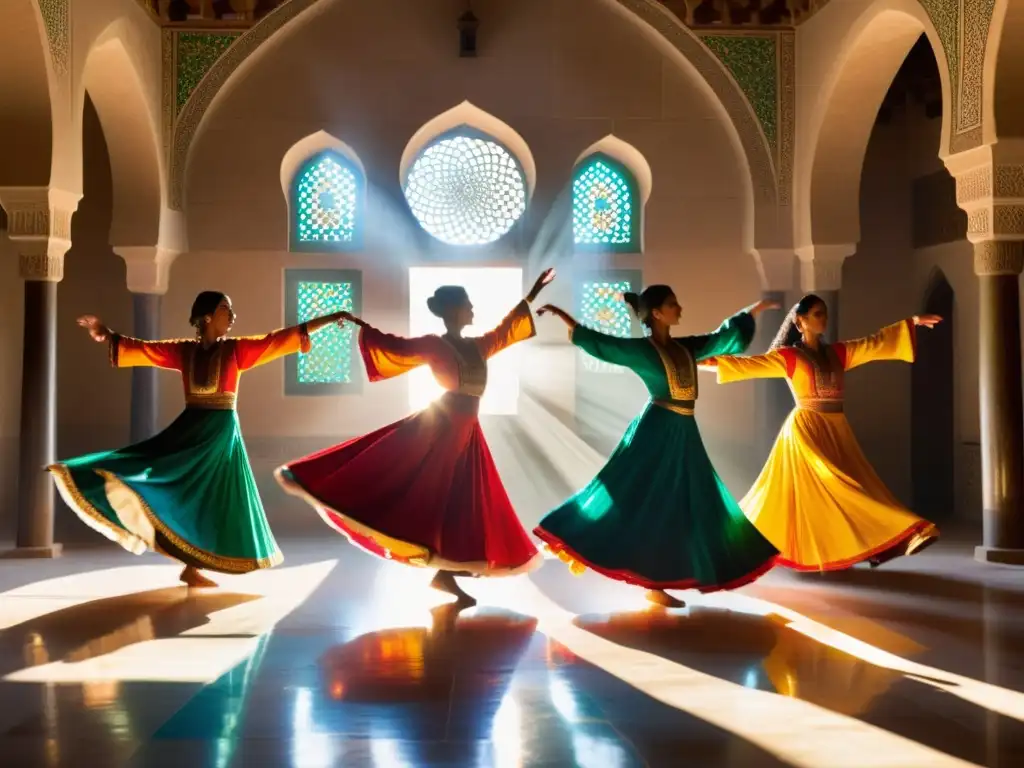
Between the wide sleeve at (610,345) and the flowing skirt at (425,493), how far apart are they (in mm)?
640

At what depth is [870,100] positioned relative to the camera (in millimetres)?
10141

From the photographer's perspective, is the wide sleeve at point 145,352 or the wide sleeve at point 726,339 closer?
the wide sleeve at point 726,339

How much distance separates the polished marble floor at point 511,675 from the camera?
3.65 metres

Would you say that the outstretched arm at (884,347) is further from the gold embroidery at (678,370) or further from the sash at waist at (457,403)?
the sash at waist at (457,403)

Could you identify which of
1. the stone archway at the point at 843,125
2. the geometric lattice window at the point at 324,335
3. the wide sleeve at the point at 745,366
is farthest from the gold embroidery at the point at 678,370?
the geometric lattice window at the point at 324,335

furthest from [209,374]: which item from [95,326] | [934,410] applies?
[934,410]

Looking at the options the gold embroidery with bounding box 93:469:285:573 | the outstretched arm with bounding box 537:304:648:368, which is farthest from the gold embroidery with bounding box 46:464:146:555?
the outstretched arm with bounding box 537:304:648:368

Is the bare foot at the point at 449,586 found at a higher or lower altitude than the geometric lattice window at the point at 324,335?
lower

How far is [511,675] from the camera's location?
15.1 ft

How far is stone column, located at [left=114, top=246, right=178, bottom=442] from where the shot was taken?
1042cm

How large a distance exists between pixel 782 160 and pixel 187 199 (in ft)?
16.3

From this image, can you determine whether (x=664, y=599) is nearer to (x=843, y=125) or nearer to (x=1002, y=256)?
(x=1002, y=256)

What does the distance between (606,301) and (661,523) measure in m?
5.11

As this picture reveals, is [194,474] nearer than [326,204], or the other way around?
[194,474]
